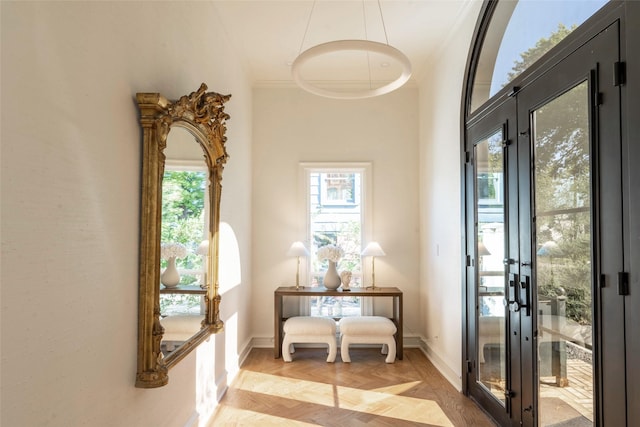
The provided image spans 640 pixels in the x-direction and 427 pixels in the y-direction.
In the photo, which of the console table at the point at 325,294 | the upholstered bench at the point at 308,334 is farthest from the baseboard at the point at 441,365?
the upholstered bench at the point at 308,334

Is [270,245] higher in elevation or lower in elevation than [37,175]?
lower

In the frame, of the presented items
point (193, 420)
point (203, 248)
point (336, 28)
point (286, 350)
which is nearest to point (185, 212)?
point (203, 248)

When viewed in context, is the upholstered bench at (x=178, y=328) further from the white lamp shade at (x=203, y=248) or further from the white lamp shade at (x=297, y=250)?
the white lamp shade at (x=297, y=250)

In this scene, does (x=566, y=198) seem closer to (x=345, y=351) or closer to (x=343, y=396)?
(x=343, y=396)

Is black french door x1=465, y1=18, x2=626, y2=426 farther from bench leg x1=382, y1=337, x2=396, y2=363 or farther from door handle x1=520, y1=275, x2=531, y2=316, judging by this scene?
bench leg x1=382, y1=337, x2=396, y2=363

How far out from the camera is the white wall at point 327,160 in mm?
4762

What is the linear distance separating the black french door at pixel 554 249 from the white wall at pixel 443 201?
48 centimetres

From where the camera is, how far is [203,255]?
8.59 feet

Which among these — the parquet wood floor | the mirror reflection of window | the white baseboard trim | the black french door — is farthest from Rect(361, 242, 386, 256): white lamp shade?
the white baseboard trim

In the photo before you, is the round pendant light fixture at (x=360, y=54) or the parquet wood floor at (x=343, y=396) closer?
the round pendant light fixture at (x=360, y=54)

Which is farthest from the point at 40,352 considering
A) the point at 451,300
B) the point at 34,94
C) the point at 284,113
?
the point at 284,113

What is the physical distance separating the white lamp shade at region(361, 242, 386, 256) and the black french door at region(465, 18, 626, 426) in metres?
1.48

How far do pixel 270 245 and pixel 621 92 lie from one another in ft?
12.3

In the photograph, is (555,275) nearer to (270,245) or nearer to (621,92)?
(621,92)
